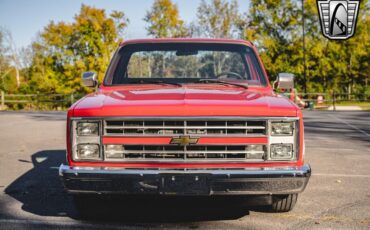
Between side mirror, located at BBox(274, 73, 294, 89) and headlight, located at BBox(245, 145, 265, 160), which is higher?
side mirror, located at BBox(274, 73, 294, 89)

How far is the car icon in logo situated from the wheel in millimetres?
20904

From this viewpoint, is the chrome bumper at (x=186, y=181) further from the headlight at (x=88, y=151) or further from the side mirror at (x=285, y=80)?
the side mirror at (x=285, y=80)

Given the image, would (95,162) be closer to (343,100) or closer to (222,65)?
(222,65)

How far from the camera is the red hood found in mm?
3867

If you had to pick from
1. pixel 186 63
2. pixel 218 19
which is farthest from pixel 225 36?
pixel 186 63

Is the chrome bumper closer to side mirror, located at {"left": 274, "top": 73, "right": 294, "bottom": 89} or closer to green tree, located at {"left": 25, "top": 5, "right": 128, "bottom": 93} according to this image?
side mirror, located at {"left": 274, "top": 73, "right": 294, "bottom": 89}

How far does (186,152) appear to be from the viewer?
12.8 feet

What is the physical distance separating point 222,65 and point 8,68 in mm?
55492

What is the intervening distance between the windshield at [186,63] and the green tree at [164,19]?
108ft

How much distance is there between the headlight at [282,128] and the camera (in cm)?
395

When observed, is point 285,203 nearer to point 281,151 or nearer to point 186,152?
point 281,151

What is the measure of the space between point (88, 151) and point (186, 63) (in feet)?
6.55

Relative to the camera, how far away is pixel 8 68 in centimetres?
5666

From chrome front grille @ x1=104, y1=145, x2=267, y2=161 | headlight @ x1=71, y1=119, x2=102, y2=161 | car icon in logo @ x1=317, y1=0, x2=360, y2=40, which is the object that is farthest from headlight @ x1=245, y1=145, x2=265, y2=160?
car icon in logo @ x1=317, y1=0, x2=360, y2=40
